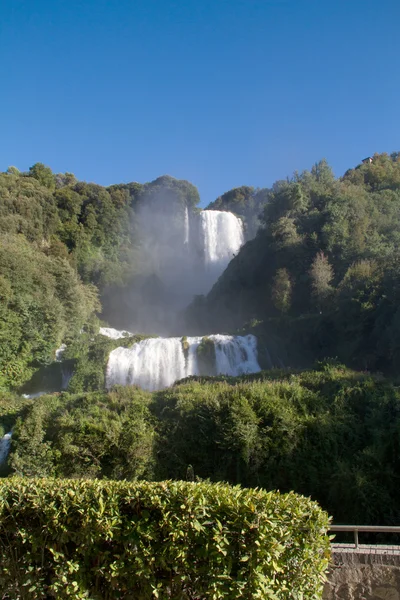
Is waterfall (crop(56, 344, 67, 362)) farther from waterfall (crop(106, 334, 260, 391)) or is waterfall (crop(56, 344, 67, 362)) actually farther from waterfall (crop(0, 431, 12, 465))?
waterfall (crop(0, 431, 12, 465))

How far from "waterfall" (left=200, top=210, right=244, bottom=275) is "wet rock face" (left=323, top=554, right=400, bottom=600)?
42526 millimetres

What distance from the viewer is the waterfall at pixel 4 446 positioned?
13078mm

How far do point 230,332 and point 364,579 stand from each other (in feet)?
76.1

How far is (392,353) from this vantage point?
2033 centimetres

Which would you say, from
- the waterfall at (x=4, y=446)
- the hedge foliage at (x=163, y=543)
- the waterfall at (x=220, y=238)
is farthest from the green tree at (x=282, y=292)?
the hedge foliage at (x=163, y=543)

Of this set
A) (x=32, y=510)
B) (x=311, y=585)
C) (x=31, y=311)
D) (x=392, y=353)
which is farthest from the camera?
(x=31, y=311)

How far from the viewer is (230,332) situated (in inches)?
1117

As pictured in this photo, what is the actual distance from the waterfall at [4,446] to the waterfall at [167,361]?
9.39 metres

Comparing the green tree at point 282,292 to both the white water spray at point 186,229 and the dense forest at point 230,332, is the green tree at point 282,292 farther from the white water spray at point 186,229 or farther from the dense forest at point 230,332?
the white water spray at point 186,229

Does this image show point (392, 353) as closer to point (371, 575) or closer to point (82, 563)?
point (371, 575)

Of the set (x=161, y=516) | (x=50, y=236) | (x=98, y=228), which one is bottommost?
(x=161, y=516)

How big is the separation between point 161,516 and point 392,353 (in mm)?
18531

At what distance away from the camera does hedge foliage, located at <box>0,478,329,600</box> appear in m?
3.99

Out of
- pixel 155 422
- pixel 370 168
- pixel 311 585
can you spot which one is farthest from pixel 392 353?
pixel 370 168
